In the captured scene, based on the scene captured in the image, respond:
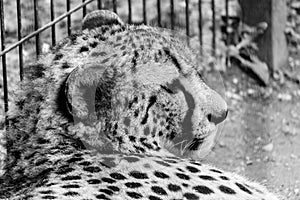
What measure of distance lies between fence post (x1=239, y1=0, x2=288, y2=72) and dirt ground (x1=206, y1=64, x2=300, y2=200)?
0.16 meters

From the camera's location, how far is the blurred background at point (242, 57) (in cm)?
484

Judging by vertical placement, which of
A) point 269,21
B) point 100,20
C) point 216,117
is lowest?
point 216,117

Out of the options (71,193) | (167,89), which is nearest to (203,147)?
(167,89)

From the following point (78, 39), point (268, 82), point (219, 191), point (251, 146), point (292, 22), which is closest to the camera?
point (219, 191)

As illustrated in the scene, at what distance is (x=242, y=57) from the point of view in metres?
5.55

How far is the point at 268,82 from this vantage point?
546 centimetres

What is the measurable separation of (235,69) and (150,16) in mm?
651

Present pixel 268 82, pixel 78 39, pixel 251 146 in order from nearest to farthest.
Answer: pixel 78 39, pixel 251 146, pixel 268 82

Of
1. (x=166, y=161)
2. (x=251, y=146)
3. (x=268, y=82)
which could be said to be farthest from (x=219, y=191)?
(x=268, y=82)

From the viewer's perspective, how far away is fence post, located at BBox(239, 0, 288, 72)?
18.0 ft

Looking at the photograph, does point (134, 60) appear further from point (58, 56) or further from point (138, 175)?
point (138, 175)

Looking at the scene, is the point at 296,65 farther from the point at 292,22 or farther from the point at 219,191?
the point at 219,191

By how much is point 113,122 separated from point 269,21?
2.71 m

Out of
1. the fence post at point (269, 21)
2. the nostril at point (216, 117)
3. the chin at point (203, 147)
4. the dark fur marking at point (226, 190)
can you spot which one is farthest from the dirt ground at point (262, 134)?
the dark fur marking at point (226, 190)
